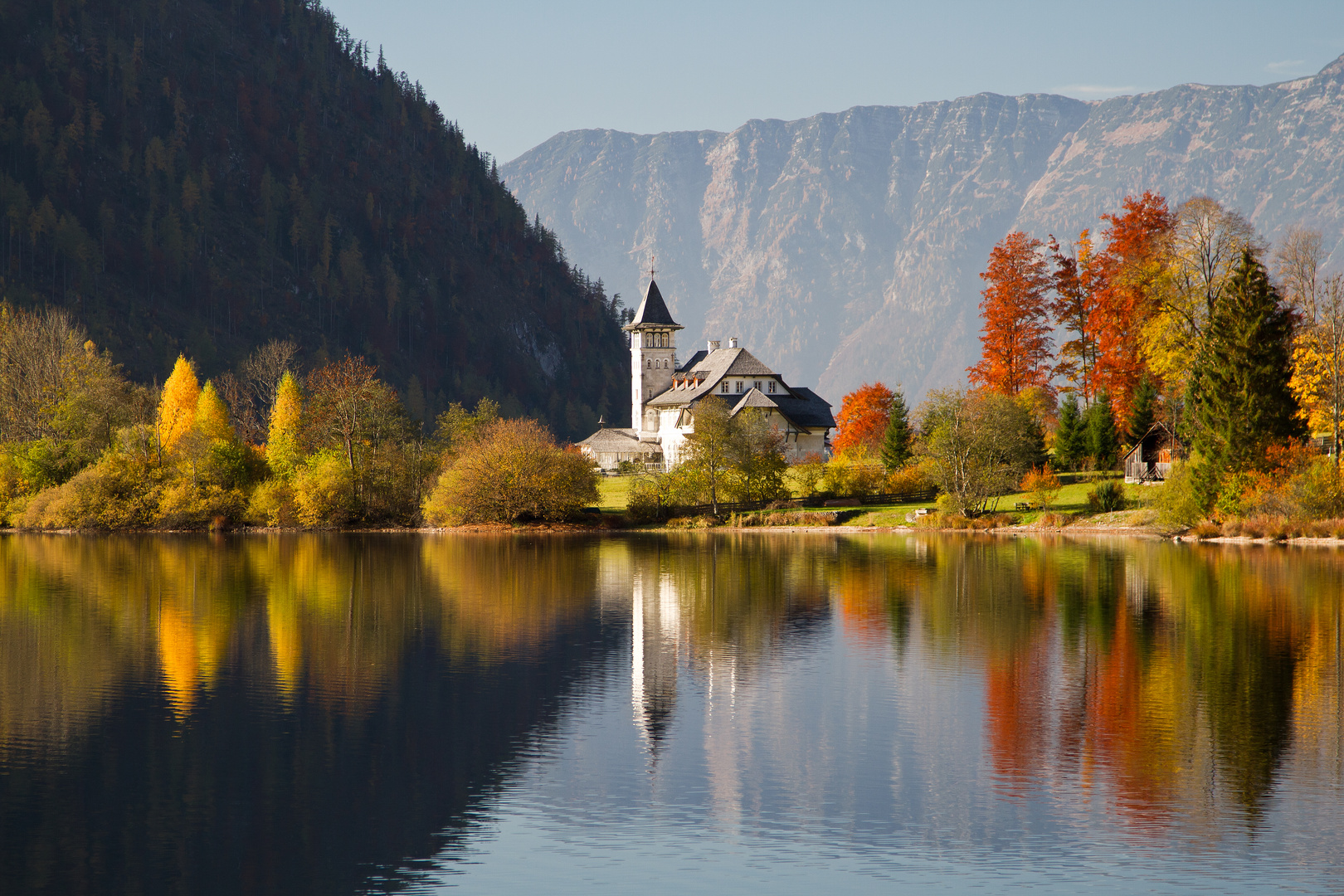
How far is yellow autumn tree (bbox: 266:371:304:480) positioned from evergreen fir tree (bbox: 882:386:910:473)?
38.4m

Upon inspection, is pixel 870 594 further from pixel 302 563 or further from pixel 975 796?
pixel 302 563

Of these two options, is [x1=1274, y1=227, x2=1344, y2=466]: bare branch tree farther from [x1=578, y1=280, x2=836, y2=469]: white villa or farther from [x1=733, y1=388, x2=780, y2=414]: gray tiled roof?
[x1=733, y1=388, x2=780, y2=414]: gray tiled roof

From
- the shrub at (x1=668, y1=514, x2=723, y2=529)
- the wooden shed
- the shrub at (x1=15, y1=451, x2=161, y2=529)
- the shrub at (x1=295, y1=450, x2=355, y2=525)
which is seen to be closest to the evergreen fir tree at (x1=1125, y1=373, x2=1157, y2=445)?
the wooden shed

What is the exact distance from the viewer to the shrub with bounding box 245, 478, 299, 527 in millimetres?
75438

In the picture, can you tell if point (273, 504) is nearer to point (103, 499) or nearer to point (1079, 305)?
point (103, 499)

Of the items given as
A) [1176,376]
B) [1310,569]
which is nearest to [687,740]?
[1310,569]

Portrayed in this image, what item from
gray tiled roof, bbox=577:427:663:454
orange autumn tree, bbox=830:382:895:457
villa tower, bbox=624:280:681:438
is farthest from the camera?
villa tower, bbox=624:280:681:438

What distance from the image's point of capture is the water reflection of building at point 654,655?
71.6 feet

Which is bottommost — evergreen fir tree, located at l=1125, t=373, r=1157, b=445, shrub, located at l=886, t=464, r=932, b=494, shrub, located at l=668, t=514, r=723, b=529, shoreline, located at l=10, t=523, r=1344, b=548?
shoreline, located at l=10, t=523, r=1344, b=548

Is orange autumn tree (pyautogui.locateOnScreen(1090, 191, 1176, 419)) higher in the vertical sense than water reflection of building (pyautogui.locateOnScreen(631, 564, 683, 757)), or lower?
higher

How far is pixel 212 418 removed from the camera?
260 feet

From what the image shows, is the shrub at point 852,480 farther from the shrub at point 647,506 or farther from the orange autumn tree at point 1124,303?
the orange autumn tree at point 1124,303

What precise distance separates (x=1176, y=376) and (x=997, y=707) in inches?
2000

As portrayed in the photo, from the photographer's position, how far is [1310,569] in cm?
4288
